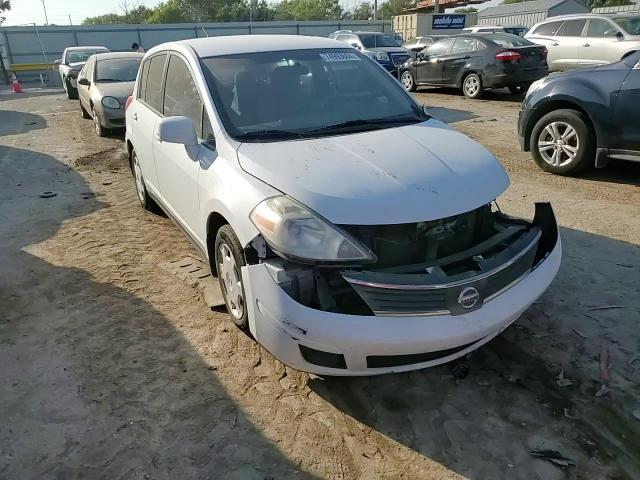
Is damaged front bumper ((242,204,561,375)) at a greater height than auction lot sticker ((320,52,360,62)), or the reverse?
auction lot sticker ((320,52,360,62))

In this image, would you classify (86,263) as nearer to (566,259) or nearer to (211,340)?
(211,340)

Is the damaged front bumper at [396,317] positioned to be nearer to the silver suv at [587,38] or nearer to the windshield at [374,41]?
the silver suv at [587,38]

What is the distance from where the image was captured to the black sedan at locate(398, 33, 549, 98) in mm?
12195

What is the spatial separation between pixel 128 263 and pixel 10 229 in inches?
72.8

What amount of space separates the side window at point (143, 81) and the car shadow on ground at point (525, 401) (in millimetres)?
3499

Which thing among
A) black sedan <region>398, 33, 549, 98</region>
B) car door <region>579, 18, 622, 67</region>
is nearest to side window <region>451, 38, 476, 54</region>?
black sedan <region>398, 33, 549, 98</region>

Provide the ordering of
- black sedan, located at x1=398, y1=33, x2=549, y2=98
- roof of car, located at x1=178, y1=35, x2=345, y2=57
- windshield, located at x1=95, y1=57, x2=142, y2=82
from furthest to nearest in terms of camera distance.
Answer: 1. black sedan, located at x1=398, y1=33, x2=549, y2=98
2. windshield, located at x1=95, y1=57, x2=142, y2=82
3. roof of car, located at x1=178, y1=35, x2=345, y2=57

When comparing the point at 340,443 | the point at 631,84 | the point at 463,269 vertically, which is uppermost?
the point at 631,84

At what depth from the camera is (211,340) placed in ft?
10.8

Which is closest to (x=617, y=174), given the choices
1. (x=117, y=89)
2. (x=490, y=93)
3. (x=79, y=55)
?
(x=490, y=93)

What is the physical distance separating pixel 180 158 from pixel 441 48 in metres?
11.9

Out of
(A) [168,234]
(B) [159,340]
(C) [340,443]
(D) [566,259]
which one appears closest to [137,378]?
(B) [159,340]

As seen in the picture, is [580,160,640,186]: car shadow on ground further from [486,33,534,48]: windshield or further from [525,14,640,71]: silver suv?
[486,33,534,48]: windshield

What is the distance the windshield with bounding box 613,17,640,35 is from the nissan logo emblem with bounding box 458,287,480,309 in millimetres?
12383
